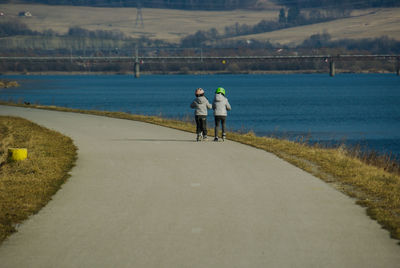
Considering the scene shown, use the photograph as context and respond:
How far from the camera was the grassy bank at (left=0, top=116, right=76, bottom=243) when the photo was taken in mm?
10516

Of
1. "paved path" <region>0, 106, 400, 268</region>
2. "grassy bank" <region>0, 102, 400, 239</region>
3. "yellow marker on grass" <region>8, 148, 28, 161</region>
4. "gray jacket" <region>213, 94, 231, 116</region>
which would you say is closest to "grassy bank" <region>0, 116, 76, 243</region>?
"yellow marker on grass" <region>8, 148, 28, 161</region>

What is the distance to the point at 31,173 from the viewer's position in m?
14.4

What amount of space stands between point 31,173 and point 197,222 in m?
5.87

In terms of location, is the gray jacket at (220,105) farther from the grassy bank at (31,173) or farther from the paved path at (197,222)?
Result: the paved path at (197,222)

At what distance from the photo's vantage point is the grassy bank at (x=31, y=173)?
10.5m

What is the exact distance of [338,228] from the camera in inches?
374

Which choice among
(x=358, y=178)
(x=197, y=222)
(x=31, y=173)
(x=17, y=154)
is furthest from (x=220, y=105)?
(x=197, y=222)

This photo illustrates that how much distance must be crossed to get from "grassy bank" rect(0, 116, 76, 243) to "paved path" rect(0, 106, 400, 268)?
0.27 m

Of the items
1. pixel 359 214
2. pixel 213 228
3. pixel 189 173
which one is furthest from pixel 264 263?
pixel 189 173

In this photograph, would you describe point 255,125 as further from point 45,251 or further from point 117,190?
point 45,251

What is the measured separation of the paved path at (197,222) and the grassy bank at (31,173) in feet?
0.87

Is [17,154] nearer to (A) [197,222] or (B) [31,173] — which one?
(B) [31,173]

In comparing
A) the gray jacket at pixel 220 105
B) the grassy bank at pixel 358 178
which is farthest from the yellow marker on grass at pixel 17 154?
the gray jacket at pixel 220 105

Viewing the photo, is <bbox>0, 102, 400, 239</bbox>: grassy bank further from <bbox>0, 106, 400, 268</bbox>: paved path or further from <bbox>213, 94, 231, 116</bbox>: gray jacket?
<bbox>213, 94, 231, 116</bbox>: gray jacket
